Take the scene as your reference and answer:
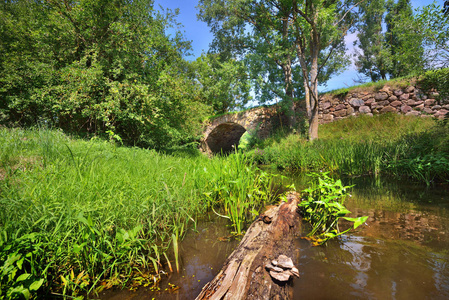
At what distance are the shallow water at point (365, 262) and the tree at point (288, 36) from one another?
6.00 meters

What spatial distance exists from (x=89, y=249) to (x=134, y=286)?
40cm

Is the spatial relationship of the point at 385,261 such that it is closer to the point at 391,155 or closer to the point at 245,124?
the point at 391,155

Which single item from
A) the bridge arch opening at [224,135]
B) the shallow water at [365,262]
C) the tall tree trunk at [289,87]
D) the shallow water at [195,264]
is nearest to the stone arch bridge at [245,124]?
the bridge arch opening at [224,135]

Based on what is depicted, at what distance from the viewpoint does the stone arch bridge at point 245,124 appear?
13.9 metres

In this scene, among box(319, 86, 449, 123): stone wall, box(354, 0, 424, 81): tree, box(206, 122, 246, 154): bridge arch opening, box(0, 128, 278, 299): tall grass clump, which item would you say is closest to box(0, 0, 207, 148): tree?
box(0, 128, 278, 299): tall grass clump

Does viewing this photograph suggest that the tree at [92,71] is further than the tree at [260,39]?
No

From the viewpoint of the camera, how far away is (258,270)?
3.61ft

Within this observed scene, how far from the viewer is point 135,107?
6.68 metres

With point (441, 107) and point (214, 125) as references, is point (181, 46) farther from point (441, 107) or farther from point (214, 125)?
point (441, 107)

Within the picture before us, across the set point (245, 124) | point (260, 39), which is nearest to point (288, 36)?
point (260, 39)

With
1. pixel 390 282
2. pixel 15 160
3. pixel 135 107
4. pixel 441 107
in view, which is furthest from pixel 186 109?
pixel 441 107

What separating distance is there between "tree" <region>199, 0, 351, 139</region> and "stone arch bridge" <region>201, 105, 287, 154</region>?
5.90ft

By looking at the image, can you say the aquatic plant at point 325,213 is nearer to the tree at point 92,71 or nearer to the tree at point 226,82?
the tree at point 92,71

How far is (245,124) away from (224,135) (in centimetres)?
367
